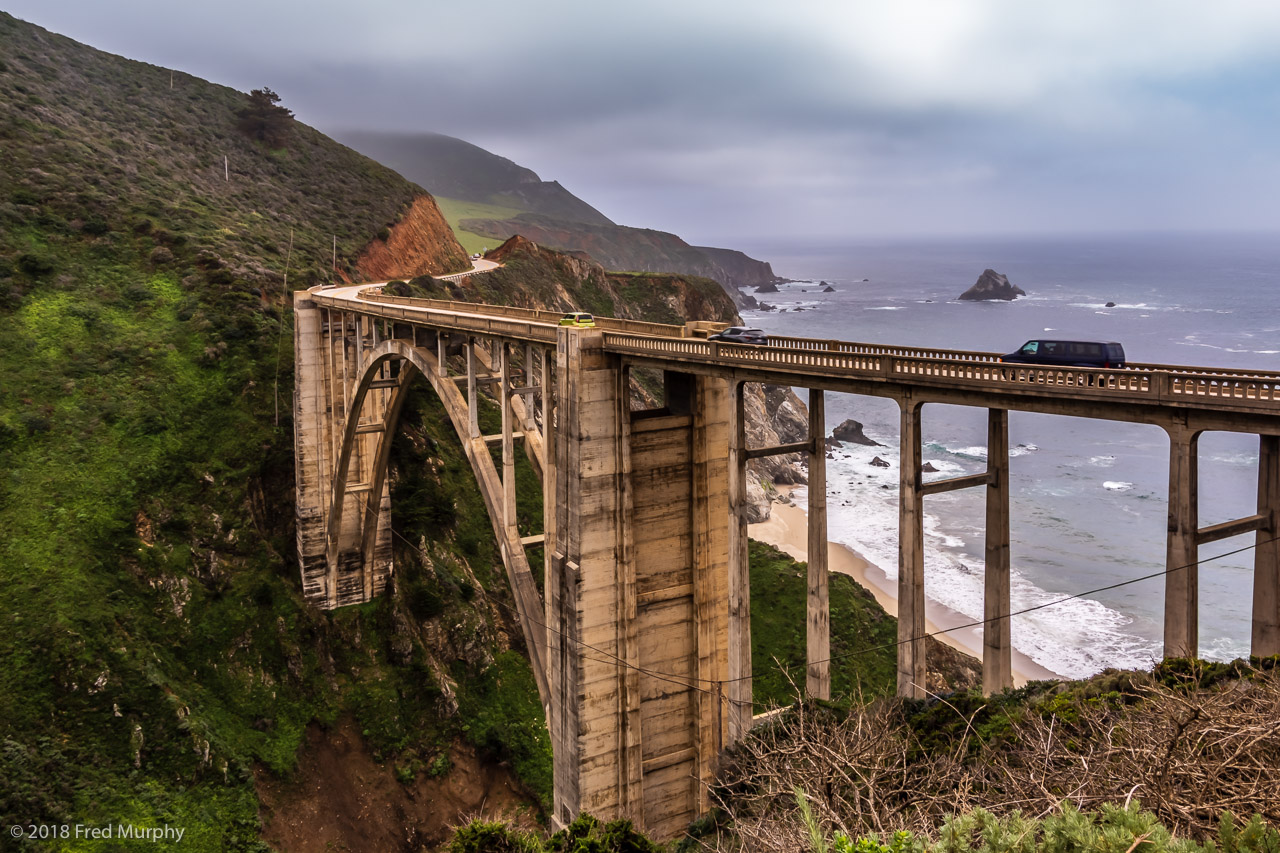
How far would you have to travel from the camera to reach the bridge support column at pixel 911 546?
14.6 m

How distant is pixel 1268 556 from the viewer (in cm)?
1198

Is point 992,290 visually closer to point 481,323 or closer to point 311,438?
point 311,438

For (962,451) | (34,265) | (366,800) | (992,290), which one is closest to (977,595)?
(962,451)

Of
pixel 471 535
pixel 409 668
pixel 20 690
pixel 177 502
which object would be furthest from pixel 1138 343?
pixel 20 690

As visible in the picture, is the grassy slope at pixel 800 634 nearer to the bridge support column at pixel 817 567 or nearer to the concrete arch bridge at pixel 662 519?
the concrete arch bridge at pixel 662 519

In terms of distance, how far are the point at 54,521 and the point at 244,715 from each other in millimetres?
9597

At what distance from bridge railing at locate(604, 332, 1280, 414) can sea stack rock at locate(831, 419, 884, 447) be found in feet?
218

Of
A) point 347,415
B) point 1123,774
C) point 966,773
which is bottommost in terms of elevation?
point 966,773

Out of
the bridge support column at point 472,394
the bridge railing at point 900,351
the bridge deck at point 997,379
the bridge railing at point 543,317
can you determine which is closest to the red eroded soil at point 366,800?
the bridge support column at point 472,394

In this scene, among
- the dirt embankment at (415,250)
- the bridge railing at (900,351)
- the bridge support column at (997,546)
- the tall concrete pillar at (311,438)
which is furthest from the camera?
the dirt embankment at (415,250)

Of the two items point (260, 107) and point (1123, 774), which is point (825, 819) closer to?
point (1123, 774)

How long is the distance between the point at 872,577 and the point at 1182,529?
1545 inches

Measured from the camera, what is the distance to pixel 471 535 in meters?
39.8

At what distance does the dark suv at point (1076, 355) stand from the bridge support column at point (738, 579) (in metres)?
5.82
